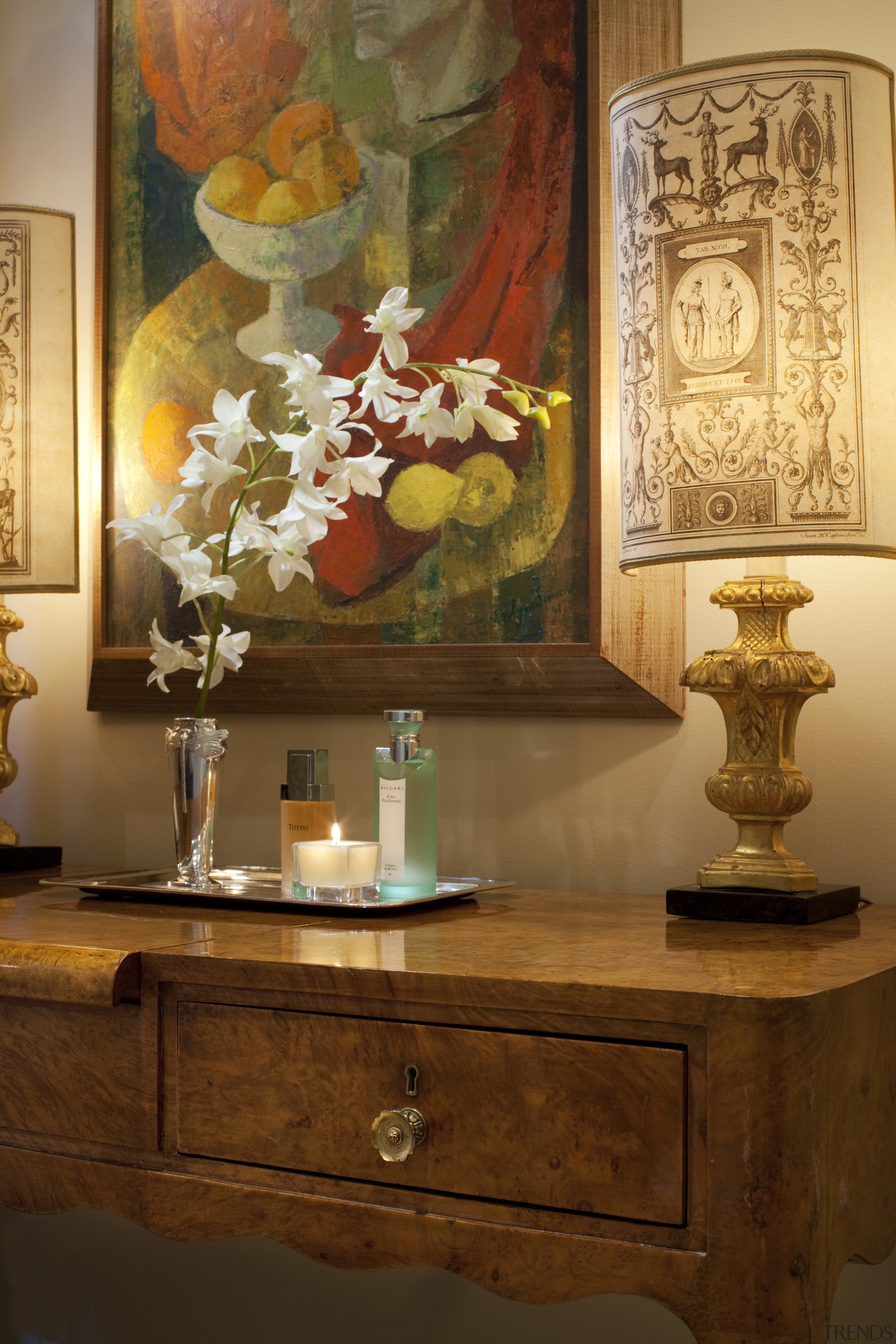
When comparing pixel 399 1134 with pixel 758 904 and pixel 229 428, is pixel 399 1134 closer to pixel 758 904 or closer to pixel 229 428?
pixel 758 904

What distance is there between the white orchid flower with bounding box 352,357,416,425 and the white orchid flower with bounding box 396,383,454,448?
1 centimetres

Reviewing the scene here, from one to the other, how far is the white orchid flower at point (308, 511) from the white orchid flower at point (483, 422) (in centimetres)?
15

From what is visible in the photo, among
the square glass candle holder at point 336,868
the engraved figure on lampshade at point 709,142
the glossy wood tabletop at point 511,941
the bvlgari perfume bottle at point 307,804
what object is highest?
the engraved figure on lampshade at point 709,142

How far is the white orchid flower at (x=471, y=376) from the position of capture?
4.09ft

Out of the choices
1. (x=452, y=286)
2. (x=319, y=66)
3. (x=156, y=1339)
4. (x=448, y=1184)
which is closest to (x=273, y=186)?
(x=319, y=66)

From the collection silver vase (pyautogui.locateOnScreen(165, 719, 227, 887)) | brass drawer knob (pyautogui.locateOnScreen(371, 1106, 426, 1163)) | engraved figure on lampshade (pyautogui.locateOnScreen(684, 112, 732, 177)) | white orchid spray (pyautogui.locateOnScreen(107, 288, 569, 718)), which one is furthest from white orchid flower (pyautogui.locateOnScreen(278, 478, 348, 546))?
brass drawer knob (pyautogui.locateOnScreen(371, 1106, 426, 1163))

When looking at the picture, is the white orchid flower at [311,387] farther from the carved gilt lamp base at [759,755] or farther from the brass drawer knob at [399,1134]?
the brass drawer knob at [399,1134]

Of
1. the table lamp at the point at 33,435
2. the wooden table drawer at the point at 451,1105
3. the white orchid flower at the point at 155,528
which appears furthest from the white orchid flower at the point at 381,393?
the wooden table drawer at the point at 451,1105

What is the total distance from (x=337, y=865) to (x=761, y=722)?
1.24ft

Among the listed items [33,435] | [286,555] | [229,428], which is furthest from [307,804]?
[33,435]

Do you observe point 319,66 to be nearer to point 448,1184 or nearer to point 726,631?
point 726,631

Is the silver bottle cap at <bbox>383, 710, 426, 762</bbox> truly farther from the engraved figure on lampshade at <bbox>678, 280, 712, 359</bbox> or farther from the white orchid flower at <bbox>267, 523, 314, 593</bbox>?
the engraved figure on lampshade at <bbox>678, 280, 712, 359</bbox>

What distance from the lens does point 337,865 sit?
1109mm

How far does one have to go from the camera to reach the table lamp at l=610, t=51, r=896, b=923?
3.33 feet
